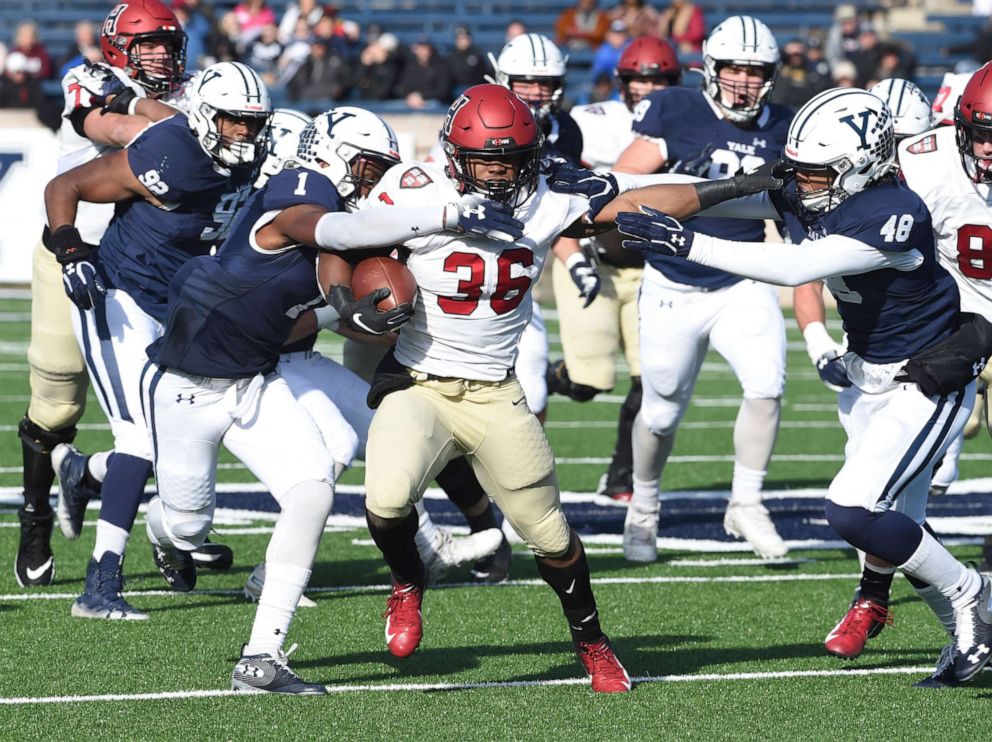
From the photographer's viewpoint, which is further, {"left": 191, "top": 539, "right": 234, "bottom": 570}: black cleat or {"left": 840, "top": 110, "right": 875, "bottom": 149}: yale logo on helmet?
{"left": 191, "top": 539, "right": 234, "bottom": 570}: black cleat

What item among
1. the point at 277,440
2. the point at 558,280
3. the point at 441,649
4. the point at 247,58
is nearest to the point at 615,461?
the point at 558,280

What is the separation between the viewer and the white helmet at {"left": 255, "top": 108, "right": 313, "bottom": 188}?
583 centimetres

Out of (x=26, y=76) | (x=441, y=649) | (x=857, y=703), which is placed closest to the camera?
(x=857, y=703)

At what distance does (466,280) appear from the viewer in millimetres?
4441

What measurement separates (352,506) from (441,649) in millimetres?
2485

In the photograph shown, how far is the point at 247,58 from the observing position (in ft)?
57.1

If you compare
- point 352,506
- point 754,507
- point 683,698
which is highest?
point 683,698

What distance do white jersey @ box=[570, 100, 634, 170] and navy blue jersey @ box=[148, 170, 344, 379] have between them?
3147 millimetres

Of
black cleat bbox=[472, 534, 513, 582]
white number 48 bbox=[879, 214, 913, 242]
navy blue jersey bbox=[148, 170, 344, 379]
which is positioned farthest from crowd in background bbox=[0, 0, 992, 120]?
white number 48 bbox=[879, 214, 913, 242]

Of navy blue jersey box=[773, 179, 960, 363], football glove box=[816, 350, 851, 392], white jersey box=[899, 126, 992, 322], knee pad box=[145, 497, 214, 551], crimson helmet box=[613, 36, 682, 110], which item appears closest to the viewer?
navy blue jersey box=[773, 179, 960, 363]

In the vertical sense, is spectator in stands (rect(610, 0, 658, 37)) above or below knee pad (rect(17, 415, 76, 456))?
below

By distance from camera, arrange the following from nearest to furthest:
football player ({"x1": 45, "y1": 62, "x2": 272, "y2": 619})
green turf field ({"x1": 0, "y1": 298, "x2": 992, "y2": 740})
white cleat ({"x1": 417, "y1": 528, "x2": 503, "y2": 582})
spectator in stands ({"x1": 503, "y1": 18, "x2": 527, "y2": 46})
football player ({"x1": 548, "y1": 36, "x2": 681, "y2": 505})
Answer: green turf field ({"x1": 0, "y1": 298, "x2": 992, "y2": 740})
football player ({"x1": 45, "y1": 62, "x2": 272, "y2": 619})
white cleat ({"x1": 417, "y1": 528, "x2": 503, "y2": 582})
football player ({"x1": 548, "y1": 36, "x2": 681, "y2": 505})
spectator in stands ({"x1": 503, "y1": 18, "x2": 527, "y2": 46})

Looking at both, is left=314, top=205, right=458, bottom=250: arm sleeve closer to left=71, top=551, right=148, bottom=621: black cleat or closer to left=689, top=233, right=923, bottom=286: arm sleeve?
left=689, top=233, right=923, bottom=286: arm sleeve

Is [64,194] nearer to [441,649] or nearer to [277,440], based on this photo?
[277,440]
